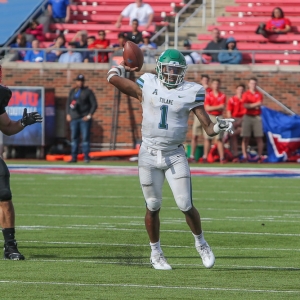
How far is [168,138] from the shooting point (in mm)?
6734

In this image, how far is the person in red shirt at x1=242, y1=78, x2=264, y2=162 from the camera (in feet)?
59.8

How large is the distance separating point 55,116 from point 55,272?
14330 mm

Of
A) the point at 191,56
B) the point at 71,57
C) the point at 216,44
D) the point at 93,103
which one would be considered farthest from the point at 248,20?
the point at 93,103

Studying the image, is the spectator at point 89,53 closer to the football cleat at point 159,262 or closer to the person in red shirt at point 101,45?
the person in red shirt at point 101,45

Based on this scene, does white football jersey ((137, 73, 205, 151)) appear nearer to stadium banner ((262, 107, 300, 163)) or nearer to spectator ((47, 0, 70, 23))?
stadium banner ((262, 107, 300, 163))

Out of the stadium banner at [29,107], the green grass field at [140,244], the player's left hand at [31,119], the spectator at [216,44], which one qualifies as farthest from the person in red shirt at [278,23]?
the player's left hand at [31,119]

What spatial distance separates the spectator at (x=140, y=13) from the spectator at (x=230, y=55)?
2.32 meters

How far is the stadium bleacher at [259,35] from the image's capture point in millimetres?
20328

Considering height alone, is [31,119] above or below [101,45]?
below

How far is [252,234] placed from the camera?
8.73 m

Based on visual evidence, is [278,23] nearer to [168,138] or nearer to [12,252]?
[168,138]

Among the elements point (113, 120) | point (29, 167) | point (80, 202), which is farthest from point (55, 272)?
point (113, 120)

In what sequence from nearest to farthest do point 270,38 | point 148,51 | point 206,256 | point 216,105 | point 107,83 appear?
point 206,256, point 216,105, point 148,51, point 107,83, point 270,38

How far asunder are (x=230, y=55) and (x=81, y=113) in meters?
3.68
